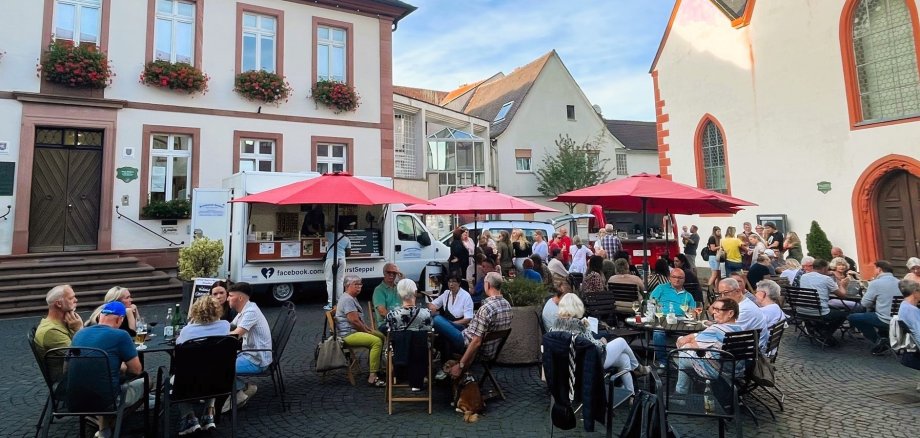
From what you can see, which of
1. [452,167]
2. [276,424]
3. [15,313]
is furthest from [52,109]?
[452,167]

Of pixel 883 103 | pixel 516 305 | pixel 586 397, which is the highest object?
pixel 883 103

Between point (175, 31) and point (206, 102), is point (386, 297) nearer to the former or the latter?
point (206, 102)

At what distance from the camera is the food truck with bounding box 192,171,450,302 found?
10.1 m

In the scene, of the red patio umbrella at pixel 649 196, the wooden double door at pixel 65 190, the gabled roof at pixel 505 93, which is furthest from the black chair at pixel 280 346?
the gabled roof at pixel 505 93

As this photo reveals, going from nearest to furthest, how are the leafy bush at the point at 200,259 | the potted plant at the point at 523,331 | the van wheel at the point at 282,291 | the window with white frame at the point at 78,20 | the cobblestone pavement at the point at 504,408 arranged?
the cobblestone pavement at the point at 504,408 → the potted plant at the point at 523,331 → the leafy bush at the point at 200,259 → the van wheel at the point at 282,291 → the window with white frame at the point at 78,20

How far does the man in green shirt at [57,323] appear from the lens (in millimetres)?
3967

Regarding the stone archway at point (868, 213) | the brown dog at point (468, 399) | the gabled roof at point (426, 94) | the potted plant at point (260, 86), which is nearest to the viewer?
the brown dog at point (468, 399)

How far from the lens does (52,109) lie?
11.4m

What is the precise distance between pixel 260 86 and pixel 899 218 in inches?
663

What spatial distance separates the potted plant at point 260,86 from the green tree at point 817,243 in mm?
15236

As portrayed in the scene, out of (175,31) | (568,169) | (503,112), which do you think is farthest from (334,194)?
(503,112)

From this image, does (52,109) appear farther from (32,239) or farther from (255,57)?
(255,57)

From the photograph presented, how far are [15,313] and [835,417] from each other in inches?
523

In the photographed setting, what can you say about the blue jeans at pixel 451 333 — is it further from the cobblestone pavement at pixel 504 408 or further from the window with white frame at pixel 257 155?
the window with white frame at pixel 257 155
